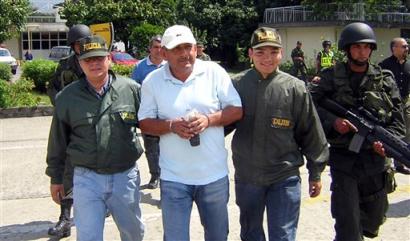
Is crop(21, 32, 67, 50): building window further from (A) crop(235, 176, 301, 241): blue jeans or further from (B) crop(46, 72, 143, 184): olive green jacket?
(A) crop(235, 176, 301, 241): blue jeans

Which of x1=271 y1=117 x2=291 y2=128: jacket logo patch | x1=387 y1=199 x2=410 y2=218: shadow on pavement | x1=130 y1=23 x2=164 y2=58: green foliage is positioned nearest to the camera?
x1=271 y1=117 x2=291 y2=128: jacket logo patch

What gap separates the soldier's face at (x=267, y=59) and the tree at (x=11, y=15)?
53.0 ft

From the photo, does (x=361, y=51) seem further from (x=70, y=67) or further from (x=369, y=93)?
(x=70, y=67)

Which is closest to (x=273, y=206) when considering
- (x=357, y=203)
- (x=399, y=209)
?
(x=357, y=203)

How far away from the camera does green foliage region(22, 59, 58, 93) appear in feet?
58.1

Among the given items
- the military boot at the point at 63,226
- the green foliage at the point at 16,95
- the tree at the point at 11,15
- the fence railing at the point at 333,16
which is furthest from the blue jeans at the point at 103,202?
the fence railing at the point at 333,16

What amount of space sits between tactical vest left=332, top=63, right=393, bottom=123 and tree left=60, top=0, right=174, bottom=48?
34.2 meters

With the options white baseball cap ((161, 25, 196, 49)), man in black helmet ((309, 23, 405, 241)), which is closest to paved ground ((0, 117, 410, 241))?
man in black helmet ((309, 23, 405, 241))

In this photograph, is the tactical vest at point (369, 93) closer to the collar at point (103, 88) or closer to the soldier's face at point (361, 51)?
the soldier's face at point (361, 51)

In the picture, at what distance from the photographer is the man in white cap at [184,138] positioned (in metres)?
3.52

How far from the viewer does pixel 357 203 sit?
163 inches

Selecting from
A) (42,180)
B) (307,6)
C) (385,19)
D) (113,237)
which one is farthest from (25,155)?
(385,19)

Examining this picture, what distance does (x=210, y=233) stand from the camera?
3.64 metres

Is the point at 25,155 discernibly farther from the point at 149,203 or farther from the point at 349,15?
the point at 349,15
